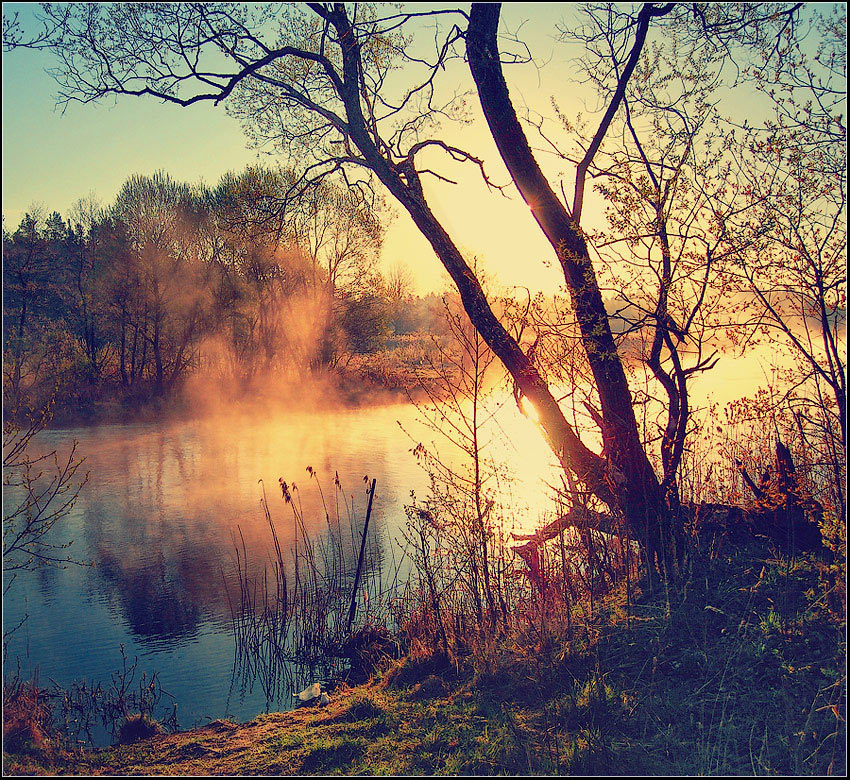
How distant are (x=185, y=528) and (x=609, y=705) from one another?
956 centimetres

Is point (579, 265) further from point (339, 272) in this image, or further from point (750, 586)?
point (339, 272)

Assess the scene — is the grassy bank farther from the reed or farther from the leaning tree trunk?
the reed

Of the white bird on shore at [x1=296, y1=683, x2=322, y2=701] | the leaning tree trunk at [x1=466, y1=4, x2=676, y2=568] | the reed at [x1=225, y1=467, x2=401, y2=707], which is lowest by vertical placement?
the white bird on shore at [x1=296, y1=683, x2=322, y2=701]

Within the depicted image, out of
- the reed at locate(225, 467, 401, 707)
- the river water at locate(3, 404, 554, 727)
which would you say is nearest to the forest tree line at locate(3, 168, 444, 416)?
the river water at locate(3, 404, 554, 727)

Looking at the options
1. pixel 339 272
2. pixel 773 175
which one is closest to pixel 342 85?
pixel 773 175

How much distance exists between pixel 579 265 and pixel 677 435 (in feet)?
5.16

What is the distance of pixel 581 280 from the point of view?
19.0ft

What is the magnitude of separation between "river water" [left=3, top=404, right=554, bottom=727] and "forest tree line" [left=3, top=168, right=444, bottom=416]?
310 centimetres

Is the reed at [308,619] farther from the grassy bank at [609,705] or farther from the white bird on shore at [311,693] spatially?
the grassy bank at [609,705]

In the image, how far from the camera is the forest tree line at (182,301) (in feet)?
78.5

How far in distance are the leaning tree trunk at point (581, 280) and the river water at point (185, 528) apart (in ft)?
5.46

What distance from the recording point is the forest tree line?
942 inches

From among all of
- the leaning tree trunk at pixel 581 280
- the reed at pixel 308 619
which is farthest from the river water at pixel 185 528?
the leaning tree trunk at pixel 581 280

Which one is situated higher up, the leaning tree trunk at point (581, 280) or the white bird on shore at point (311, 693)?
the leaning tree trunk at point (581, 280)
